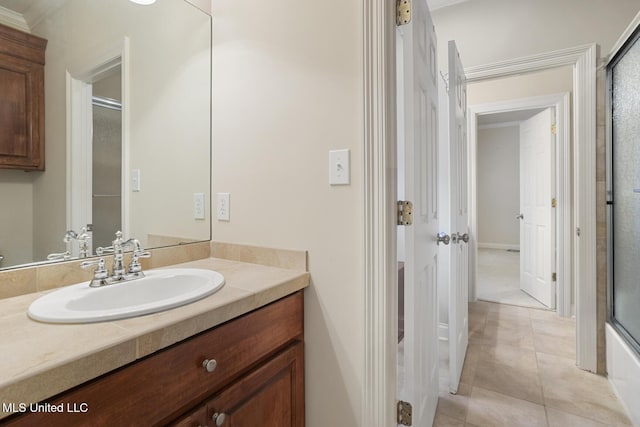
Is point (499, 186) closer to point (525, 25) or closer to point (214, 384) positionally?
point (525, 25)

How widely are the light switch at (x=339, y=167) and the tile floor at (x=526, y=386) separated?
1.34 meters

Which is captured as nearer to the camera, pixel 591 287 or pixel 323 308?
pixel 323 308

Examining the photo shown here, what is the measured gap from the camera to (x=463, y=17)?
2.34 meters

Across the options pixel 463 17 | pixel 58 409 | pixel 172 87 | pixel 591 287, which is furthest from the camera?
pixel 463 17

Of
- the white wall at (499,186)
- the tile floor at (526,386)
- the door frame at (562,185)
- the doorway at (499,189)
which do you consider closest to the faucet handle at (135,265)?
the tile floor at (526,386)

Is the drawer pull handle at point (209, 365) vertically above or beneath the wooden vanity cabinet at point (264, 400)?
above

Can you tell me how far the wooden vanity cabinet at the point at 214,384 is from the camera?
0.57 meters

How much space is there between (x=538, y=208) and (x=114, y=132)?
387 centimetres

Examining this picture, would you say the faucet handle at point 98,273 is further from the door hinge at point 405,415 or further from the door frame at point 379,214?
the door hinge at point 405,415

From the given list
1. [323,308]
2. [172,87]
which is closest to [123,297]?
[323,308]

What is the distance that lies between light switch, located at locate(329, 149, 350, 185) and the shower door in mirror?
64.8 inches

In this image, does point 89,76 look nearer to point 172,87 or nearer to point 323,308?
point 172,87

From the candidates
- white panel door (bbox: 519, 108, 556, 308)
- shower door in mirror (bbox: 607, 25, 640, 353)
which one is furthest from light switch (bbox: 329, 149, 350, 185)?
white panel door (bbox: 519, 108, 556, 308)

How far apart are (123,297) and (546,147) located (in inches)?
150
